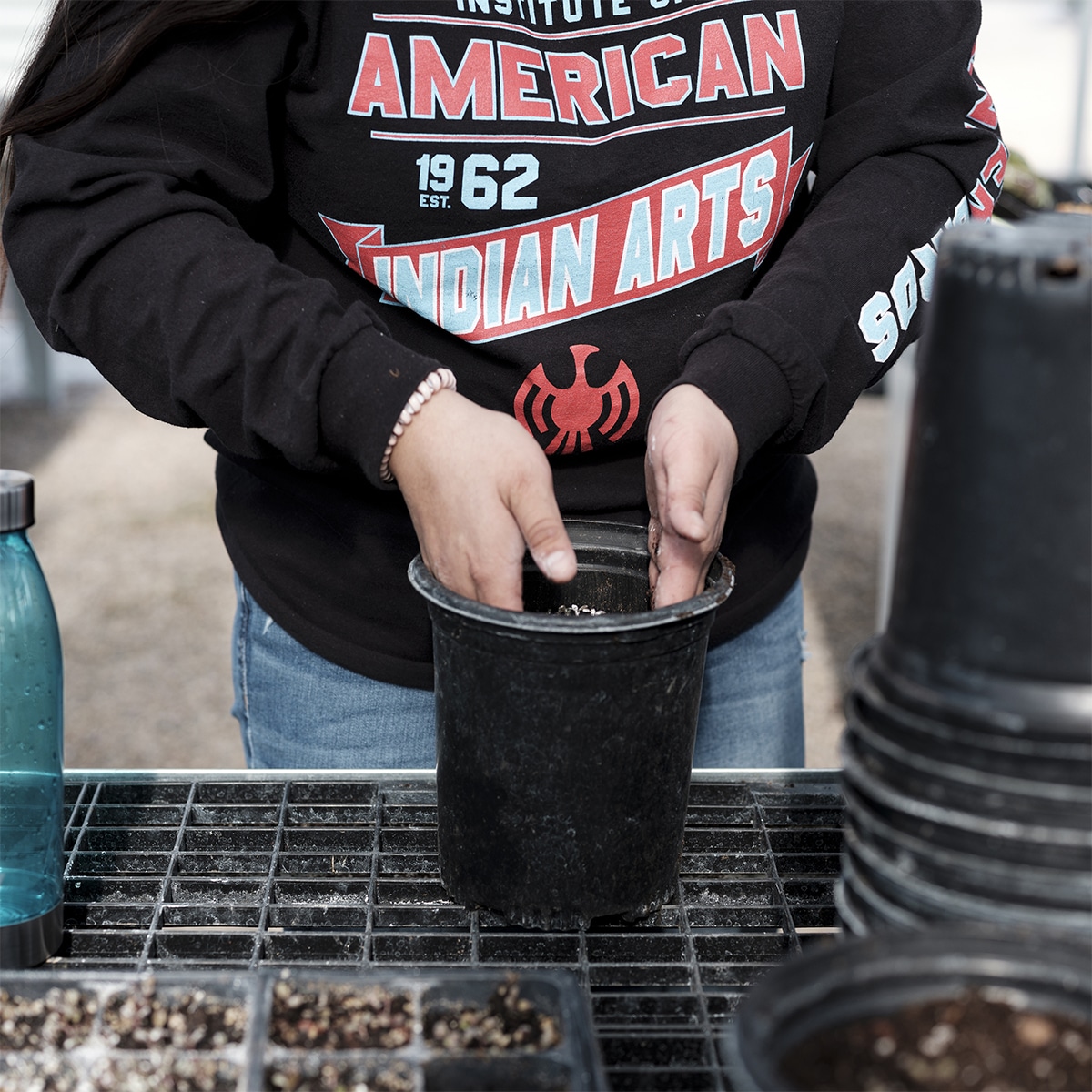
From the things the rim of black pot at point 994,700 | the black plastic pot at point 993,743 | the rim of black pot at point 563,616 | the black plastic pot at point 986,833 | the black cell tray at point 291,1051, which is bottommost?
the black cell tray at point 291,1051

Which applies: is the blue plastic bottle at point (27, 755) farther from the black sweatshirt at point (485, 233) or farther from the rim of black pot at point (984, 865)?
the rim of black pot at point (984, 865)

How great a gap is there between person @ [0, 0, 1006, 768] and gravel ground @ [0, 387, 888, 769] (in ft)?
6.27

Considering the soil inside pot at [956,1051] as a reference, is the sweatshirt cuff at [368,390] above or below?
above

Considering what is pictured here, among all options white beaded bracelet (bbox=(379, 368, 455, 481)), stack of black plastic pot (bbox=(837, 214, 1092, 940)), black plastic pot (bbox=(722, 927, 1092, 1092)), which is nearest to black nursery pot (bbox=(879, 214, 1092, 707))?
stack of black plastic pot (bbox=(837, 214, 1092, 940))

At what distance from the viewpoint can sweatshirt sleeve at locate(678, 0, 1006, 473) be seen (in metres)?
1.05

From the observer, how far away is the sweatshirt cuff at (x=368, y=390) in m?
0.90

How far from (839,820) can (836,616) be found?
9.25ft

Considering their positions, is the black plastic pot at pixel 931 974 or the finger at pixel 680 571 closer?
the black plastic pot at pixel 931 974

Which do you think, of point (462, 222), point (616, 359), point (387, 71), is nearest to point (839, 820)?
point (616, 359)

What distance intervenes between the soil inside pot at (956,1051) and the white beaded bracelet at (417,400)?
0.51m

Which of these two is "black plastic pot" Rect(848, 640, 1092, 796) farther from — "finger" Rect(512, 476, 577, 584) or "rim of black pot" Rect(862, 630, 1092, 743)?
"finger" Rect(512, 476, 577, 584)

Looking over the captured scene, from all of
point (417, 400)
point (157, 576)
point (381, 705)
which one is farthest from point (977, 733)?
point (157, 576)

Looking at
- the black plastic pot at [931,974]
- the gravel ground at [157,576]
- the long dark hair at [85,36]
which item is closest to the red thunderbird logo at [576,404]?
the long dark hair at [85,36]

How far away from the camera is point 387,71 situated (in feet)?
3.55
